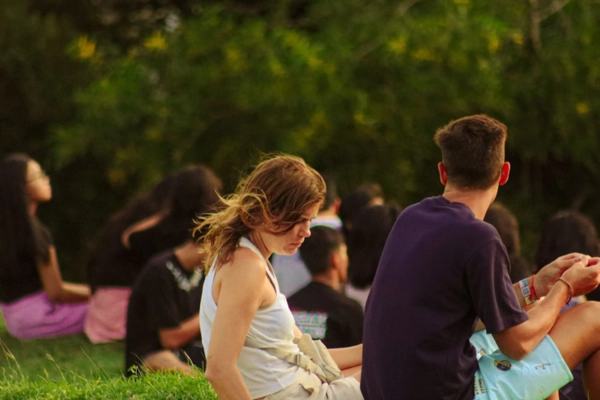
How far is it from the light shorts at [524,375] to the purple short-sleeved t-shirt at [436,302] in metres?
0.07

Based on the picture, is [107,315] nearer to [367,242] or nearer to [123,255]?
[123,255]

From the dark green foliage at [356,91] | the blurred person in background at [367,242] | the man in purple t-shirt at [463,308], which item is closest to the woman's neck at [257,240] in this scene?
the man in purple t-shirt at [463,308]

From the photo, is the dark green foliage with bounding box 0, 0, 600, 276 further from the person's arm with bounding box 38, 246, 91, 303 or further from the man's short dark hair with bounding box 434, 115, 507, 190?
the man's short dark hair with bounding box 434, 115, 507, 190

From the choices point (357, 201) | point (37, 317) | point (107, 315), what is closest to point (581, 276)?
point (357, 201)

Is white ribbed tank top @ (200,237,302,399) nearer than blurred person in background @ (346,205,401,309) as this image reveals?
Yes

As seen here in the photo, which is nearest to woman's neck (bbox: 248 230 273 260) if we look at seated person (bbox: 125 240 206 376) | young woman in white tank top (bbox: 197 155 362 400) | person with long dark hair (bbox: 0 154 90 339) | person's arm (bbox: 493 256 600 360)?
young woman in white tank top (bbox: 197 155 362 400)

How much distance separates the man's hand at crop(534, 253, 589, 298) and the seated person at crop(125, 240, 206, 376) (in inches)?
91.3

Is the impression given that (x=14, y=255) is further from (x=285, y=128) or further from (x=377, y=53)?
(x=377, y=53)

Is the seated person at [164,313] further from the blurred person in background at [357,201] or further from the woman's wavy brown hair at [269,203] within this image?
the blurred person in background at [357,201]

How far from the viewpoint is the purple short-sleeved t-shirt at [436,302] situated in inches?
137

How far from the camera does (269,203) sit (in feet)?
11.9

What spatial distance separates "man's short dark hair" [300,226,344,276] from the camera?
5.64 metres

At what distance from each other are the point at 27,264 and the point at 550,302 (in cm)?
513

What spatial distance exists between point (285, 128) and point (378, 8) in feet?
6.80
